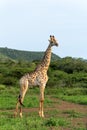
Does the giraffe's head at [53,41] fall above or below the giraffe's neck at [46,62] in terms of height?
above

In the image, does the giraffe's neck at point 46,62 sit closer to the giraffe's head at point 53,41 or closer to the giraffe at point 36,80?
the giraffe at point 36,80

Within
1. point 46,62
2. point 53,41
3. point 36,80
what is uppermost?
point 53,41

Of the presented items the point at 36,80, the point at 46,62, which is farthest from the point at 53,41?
the point at 36,80

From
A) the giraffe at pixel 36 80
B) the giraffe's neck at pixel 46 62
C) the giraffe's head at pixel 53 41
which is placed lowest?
the giraffe at pixel 36 80

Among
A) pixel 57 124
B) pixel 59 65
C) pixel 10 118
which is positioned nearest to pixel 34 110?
pixel 10 118

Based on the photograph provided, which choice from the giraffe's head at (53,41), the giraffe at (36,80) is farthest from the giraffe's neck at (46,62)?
the giraffe's head at (53,41)

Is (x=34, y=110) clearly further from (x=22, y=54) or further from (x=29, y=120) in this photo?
(x=22, y=54)

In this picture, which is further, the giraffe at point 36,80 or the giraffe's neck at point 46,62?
the giraffe's neck at point 46,62

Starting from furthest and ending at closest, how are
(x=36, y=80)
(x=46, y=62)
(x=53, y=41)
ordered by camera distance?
(x=46, y=62), (x=53, y=41), (x=36, y=80)

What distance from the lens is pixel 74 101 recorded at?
16734 mm

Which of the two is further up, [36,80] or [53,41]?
[53,41]

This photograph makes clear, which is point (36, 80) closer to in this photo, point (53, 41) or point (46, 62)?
point (46, 62)

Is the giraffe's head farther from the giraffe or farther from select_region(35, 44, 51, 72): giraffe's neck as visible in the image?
select_region(35, 44, 51, 72): giraffe's neck

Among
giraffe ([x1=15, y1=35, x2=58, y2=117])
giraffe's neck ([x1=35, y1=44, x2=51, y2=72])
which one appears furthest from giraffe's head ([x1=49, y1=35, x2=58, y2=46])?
giraffe's neck ([x1=35, y1=44, x2=51, y2=72])
